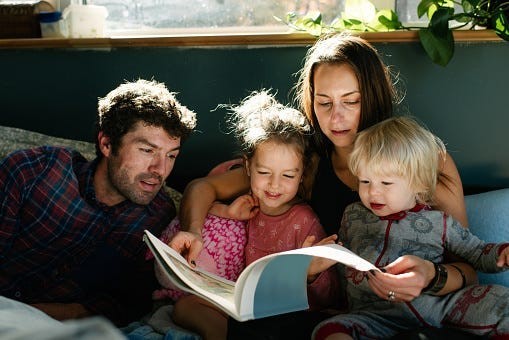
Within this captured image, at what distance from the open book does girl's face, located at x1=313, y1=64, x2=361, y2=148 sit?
1.76 feet

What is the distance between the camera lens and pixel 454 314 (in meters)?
1.54

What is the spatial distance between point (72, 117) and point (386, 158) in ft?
4.22

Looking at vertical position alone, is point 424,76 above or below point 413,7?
below

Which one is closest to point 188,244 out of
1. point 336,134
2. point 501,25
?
point 336,134

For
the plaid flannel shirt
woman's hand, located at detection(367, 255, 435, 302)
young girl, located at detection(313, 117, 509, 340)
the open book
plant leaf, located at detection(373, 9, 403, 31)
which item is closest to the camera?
the open book

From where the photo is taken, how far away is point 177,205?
214 centimetres

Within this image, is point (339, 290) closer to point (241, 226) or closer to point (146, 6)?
point (241, 226)

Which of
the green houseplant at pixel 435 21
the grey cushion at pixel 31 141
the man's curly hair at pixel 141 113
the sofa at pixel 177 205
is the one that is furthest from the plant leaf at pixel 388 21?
the grey cushion at pixel 31 141

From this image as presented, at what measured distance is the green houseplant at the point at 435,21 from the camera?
2.09 meters

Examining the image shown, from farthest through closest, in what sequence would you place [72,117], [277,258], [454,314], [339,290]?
1. [72,117]
2. [339,290]
3. [454,314]
4. [277,258]

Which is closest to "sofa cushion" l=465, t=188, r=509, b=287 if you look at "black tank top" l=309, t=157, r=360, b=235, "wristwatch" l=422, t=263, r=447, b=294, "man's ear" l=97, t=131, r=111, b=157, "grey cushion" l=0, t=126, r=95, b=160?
"black tank top" l=309, t=157, r=360, b=235

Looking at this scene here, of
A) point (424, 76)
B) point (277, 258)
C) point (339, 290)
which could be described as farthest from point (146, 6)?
point (277, 258)

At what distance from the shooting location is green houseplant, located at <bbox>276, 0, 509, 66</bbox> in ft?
6.86

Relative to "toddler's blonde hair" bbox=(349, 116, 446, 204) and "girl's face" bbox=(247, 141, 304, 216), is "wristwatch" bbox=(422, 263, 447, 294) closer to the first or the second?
"toddler's blonde hair" bbox=(349, 116, 446, 204)
